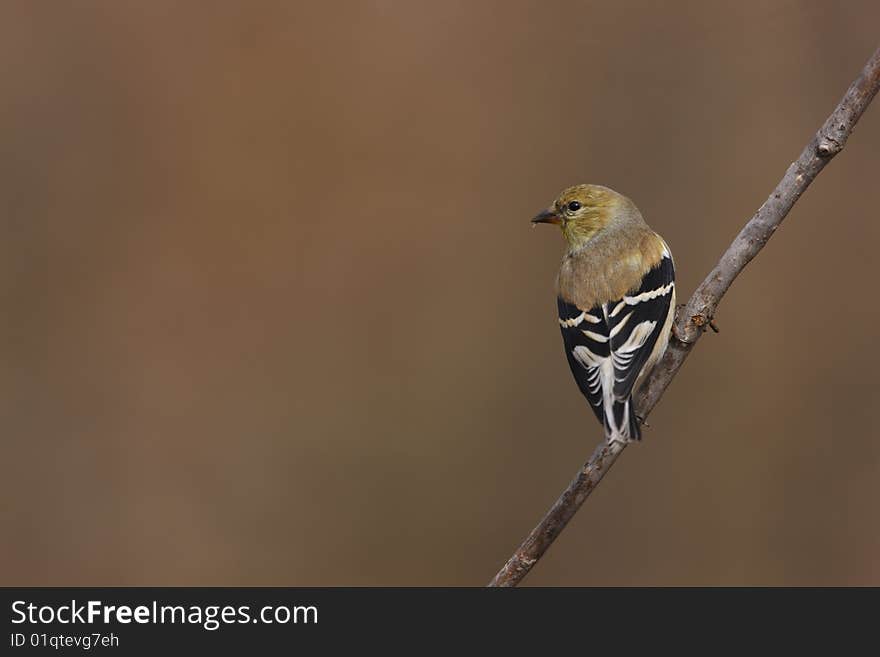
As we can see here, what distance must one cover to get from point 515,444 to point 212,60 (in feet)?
8.58

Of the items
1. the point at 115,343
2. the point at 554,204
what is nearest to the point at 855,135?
the point at 554,204

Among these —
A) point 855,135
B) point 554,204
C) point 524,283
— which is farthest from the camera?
point 524,283

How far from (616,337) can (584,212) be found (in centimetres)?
79

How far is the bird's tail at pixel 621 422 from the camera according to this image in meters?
2.60

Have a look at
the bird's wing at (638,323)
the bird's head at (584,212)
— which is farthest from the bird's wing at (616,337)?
the bird's head at (584,212)

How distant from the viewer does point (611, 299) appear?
3188 millimetres

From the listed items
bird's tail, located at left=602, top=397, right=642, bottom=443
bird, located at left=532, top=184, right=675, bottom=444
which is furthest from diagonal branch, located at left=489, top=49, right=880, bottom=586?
bird, located at left=532, top=184, right=675, bottom=444

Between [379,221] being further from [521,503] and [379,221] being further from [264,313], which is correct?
[521,503]

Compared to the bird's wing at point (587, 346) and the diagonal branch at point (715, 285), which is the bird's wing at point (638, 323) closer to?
the bird's wing at point (587, 346)

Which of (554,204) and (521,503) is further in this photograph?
(521,503)

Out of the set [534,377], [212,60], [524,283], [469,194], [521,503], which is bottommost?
[521,503]

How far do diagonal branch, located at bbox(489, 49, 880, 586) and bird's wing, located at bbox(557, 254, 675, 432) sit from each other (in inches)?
5.8

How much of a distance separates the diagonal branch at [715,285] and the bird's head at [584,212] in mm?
1025

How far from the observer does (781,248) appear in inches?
210
